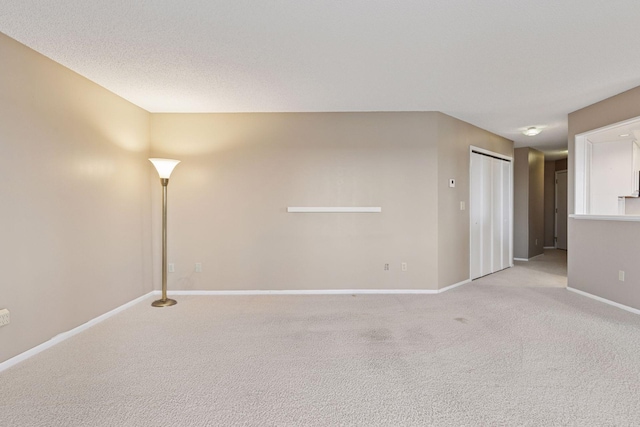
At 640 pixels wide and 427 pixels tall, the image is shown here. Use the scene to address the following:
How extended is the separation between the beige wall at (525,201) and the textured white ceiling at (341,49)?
2998mm

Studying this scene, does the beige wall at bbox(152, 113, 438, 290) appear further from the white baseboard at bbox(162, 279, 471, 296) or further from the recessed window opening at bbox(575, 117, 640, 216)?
the recessed window opening at bbox(575, 117, 640, 216)

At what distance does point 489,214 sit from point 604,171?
1.56 m

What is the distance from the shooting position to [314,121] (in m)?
4.12

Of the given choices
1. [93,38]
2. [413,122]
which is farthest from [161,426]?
[413,122]

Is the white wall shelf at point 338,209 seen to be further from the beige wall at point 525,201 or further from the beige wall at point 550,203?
the beige wall at point 550,203

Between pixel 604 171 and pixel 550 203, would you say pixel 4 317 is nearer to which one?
pixel 604 171

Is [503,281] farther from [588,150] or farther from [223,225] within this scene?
[223,225]

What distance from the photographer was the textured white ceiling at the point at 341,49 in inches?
78.0

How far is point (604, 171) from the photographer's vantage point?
14.0 ft

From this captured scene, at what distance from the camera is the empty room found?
6.44 ft

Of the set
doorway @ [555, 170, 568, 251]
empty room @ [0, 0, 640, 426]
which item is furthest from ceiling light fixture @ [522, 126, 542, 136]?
doorway @ [555, 170, 568, 251]

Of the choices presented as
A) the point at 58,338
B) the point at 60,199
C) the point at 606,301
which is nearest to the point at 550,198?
the point at 606,301

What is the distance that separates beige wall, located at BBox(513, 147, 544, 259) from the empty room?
97 centimetres

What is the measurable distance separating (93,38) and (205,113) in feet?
5.96
